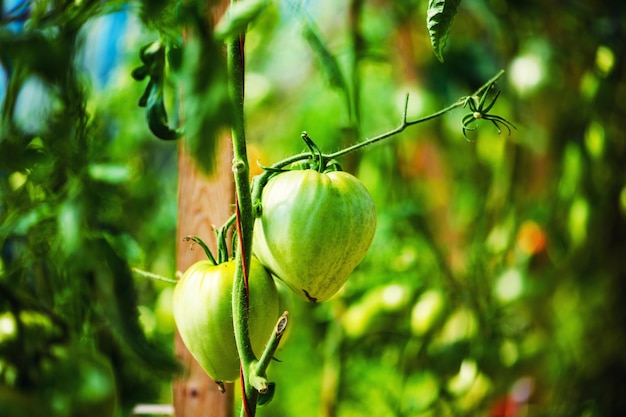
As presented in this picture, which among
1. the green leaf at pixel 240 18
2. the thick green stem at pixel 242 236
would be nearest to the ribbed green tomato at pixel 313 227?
the thick green stem at pixel 242 236

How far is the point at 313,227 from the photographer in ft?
1.34

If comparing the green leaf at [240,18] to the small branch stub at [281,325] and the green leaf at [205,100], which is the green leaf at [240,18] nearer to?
the green leaf at [205,100]

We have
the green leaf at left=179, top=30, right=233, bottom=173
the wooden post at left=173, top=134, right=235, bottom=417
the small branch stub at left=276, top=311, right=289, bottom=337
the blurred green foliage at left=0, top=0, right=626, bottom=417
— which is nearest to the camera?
the green leaf at left=179, top=30, right=233, bottom=173

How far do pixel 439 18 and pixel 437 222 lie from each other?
113 centimetres

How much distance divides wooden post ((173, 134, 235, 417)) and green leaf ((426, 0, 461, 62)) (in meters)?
0.24

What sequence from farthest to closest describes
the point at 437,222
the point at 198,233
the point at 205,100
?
1. the point at 437,222
2. the point at 198,233
3. the point at 205,100

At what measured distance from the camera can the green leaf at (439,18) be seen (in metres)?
0.38

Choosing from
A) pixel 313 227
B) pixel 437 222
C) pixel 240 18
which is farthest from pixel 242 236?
pixel 437 222

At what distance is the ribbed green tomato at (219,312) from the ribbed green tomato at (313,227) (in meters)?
0.02

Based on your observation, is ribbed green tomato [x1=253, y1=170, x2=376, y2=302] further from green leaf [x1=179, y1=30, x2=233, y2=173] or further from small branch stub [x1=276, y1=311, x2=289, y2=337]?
green leaf [x1=179, y1=30, x2=233, y2=173]

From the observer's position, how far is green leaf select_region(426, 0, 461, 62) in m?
0.38

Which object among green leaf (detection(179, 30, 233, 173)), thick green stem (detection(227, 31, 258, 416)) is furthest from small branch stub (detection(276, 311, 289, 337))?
green leaf (detection(179, 30, 233, 173))

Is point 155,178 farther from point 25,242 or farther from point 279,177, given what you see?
point 279,177

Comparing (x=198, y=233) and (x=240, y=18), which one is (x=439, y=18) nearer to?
(x=240, y=18)
